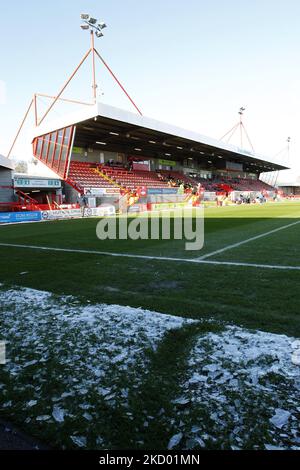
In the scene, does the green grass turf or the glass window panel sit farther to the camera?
the glass window panel

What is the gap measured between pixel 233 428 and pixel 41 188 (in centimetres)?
2762

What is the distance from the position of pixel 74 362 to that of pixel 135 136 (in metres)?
35.8

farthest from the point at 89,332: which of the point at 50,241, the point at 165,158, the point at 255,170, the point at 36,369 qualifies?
the point at 255,170

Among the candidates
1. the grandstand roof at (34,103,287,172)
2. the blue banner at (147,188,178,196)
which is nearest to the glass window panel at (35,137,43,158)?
the grandstand roof at (34,103,287,172)

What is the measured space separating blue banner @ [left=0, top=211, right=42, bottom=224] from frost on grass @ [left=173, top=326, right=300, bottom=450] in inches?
793

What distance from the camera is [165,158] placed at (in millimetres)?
49188

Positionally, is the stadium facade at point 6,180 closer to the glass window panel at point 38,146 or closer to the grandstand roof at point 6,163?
the grandstand roof at point 6,163

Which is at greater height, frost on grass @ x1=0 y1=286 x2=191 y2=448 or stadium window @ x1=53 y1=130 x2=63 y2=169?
stadium window @ x1=53 y1=130 x2=63 y2=169

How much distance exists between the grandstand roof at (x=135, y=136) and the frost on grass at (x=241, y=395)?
87.0 ft

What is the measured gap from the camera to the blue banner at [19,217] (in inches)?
802

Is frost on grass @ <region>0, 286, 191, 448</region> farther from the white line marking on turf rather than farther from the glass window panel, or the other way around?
the glass window panel

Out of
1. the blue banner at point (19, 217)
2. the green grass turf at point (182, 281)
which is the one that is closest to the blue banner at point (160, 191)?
the blue banner at point (19, 217)

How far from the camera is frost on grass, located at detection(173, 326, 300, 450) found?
1.79m

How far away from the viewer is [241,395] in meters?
2.14
